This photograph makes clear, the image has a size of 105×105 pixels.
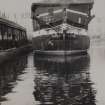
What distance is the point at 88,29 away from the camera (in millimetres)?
21172

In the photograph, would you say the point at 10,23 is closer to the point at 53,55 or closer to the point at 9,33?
the point at 9,33

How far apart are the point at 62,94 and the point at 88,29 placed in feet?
44.4

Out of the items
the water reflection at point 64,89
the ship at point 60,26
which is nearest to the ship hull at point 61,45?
the ship at point 60,26

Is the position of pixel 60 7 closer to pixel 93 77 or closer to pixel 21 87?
pixel 93 77

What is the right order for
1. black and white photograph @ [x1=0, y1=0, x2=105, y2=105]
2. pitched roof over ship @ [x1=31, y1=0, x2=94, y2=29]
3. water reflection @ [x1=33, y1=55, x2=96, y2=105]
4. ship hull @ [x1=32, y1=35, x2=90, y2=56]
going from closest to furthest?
water reflection @ [x1=33, y1=55, x2=96, y2=105] → black and white photograph @ [x1=0, y1=0, x2=105, y2=105] → pitched roof over ship @ [x1=31, y1=0, x2=94, y2=29] → ship hull @ [x1=32, y1=35, x2=90, y2=56]

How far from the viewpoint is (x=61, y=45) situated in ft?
71.4

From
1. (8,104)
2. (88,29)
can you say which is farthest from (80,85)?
(88,29)

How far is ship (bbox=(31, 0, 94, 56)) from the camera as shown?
21094mm

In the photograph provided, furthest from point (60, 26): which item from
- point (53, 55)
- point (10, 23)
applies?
point (10, 23)

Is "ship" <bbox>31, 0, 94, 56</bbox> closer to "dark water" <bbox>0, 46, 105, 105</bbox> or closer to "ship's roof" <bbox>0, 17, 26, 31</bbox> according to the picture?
"ship's roof" <bbox>0, 17, 26, 31</bbox>

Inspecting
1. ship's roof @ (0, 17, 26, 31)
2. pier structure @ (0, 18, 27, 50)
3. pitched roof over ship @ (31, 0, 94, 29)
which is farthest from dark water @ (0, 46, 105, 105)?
pitched roof over ship @ (31, 0, 94, 29)

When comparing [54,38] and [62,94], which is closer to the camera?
[62,94]

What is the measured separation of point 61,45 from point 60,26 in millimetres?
884

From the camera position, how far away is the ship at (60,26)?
69.2 ft
